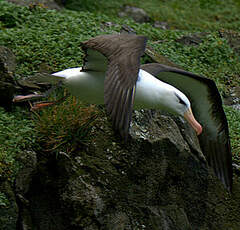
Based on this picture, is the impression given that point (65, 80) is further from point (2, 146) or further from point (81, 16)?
point (81, 16)

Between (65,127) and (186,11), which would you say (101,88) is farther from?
(186,11)

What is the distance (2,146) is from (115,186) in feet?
3.48

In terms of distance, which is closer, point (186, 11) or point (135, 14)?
point (135, 14)

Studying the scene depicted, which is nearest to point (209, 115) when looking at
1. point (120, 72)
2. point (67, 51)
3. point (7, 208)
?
point (120, 72)

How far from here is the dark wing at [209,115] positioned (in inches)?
181

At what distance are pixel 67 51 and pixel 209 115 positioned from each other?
2.33 metres

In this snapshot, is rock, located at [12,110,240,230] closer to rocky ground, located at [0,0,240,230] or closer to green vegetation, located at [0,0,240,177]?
rocky ground, located at [0,0,240,230]

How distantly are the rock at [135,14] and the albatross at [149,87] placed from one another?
16.4ft

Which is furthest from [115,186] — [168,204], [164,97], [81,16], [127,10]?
[127,10]

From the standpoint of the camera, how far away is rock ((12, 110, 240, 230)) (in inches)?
168

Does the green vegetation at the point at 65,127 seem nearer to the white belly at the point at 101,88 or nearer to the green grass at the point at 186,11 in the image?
the white belly at the point at 101,88

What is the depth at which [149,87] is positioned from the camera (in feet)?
14.1

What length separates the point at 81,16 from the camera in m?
7.79

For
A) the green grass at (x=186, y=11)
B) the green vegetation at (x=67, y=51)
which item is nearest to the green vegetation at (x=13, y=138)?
the green vegetation at (x=67, y=51)
